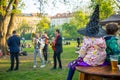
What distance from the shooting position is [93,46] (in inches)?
210

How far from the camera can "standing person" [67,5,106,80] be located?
5.26m

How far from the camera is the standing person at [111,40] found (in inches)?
206

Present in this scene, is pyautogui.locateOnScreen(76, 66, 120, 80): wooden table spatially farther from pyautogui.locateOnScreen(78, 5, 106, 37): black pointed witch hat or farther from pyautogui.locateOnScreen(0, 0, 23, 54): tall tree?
pyautogui.locateOnScreen(0, 0, 23, 54): tall tree

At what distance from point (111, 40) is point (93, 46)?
332 millimetres

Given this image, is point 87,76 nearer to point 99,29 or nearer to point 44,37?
point 99,29

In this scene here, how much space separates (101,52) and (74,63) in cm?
58

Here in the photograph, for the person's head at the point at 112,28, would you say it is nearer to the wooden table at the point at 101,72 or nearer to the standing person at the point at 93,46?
the standing person at the point at 93,46

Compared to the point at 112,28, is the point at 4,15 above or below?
above


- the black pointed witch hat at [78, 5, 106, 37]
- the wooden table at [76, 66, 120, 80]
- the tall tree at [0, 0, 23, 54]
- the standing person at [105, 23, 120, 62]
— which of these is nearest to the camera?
the wooden table at [76, 66, 120, 80]

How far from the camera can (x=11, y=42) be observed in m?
12.9

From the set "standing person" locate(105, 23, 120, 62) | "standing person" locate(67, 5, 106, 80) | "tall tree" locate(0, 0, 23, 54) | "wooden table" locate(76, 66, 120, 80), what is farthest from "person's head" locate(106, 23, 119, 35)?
"tall tree" locate(0, 0, 23, 54)

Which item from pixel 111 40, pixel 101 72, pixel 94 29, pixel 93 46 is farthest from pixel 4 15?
pixel 101 72

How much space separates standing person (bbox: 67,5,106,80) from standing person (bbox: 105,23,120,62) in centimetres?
10

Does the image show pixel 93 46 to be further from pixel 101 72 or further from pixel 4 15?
pixel 4 15
